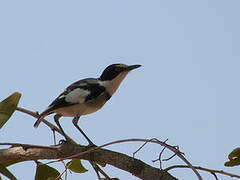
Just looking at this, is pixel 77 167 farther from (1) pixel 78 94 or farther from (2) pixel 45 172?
(1) pixel 78 94

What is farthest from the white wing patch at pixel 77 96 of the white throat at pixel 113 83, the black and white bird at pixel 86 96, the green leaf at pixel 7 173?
the green leaf at pixel 7 173

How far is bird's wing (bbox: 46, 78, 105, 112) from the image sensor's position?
4.74m

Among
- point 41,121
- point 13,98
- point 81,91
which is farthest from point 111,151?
point 81,91

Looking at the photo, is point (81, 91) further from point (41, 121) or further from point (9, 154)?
point (9, 154)

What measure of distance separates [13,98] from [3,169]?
475mm

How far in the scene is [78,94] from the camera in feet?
15.9

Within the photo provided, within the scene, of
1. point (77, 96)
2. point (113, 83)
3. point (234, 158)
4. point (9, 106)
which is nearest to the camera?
point (234, 158)

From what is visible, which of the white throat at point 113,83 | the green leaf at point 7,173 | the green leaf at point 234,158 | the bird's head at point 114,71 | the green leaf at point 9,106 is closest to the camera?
the green leaf at point 234,158

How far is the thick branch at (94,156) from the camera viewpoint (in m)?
3.00

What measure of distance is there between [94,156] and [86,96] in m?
1.61

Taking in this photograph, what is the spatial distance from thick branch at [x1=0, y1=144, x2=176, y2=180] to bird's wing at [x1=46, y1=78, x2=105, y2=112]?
1207 mm

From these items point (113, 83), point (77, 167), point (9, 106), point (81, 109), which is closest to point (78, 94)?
point (81, 109)

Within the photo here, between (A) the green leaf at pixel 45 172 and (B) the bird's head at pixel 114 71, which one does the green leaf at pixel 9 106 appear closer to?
(A) the green leaf at pixel 45 172

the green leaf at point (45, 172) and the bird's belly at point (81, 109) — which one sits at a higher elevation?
the bird's belly at point (81, 109)
